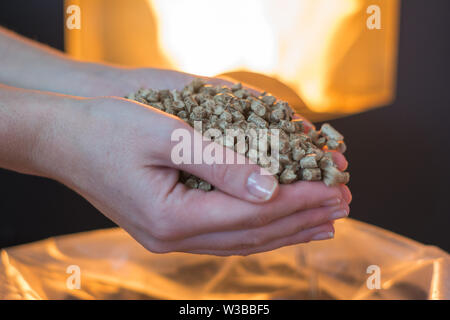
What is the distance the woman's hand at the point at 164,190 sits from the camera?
1.37 ft

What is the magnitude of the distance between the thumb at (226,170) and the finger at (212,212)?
15 millimetres

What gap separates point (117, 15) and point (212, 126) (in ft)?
1.76

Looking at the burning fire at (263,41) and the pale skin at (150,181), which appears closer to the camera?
the pale skin at (150,181)

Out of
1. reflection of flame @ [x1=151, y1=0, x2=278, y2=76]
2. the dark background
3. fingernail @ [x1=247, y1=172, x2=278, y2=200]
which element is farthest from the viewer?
the dark background

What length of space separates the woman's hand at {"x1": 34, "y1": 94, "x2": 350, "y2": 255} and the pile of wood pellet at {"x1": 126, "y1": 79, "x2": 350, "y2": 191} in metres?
0.02

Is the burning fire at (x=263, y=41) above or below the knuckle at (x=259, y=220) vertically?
above

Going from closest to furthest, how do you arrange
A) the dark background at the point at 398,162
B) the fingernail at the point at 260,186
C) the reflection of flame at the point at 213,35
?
the fingernail at the point at 260,186 < the reflection of flame at the point at 213,35 < the dark background at the point at 398,162

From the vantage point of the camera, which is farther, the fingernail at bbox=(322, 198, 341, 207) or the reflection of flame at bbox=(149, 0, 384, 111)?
the reflection of flame at bbox=(149, 0, 384, 111)

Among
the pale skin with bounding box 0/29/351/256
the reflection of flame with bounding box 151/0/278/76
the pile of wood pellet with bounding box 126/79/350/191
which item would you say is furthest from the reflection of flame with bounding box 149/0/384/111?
the pale skin with bounding box 0/29/351/256

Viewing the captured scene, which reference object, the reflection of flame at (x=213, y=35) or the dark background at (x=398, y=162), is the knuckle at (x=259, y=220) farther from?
the dark background at (x=398, y=162)

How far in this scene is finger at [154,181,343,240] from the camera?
0.42m

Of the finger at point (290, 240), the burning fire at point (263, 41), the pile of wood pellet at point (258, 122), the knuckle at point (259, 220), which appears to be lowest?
the finger at point (290, 240)

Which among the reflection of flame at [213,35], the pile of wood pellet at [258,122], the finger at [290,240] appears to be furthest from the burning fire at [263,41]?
the finger at [290,240]

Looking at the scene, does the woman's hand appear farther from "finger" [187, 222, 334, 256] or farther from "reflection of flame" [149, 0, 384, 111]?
"reflection of flame" [149, 0, 384, 111]
